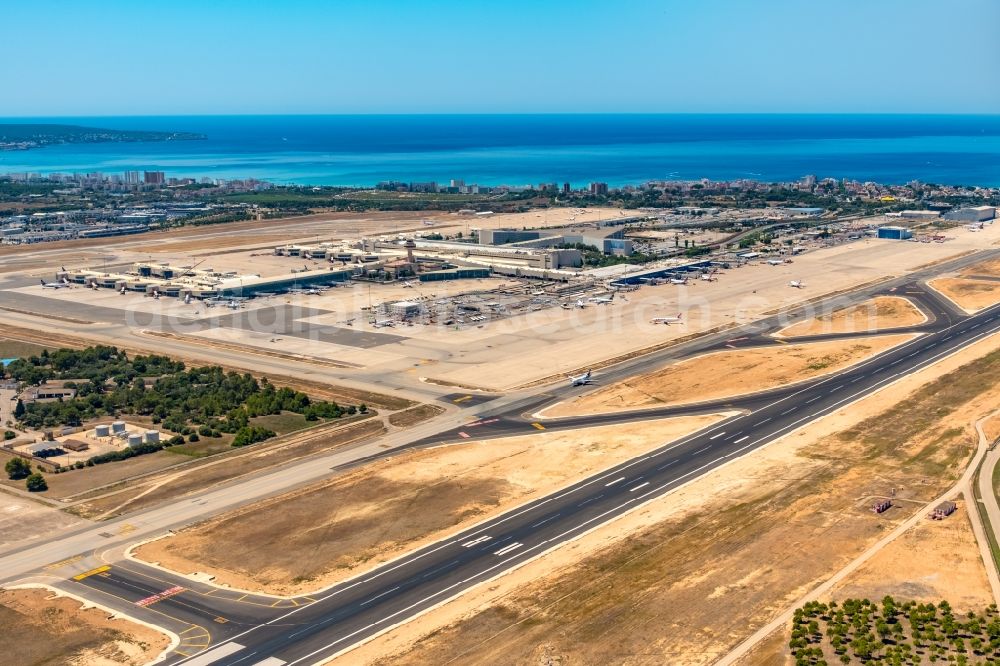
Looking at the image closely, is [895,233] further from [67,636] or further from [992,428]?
[67,636]

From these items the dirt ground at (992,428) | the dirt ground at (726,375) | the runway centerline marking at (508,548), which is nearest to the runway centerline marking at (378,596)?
the runway centerline marking at (508,548)

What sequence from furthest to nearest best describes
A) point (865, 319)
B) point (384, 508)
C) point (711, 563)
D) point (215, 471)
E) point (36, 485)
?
point (865, 319)
point (215, 471)
point (36, 485)
point (384, 508)
point (711, 563)

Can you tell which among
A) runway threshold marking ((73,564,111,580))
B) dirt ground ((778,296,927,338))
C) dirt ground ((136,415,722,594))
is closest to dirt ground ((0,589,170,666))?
runway threshold marking ((73,564,111,580))

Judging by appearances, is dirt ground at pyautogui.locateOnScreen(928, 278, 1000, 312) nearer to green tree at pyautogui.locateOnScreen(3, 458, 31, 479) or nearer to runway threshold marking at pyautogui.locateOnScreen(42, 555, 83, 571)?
green tree at pyautogui.locateOnScreen(3, 458, 31, 479)

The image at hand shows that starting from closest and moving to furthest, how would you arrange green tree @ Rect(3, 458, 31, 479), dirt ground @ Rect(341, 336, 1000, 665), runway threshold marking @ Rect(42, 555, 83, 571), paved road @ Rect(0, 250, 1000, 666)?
dirt ground @ Rect(341, 336, 1000, 665)
paved road @ Rect(0, 250, 1000, 666)
runway threshold marking @ Rect(42, 555, 83, 571)
green tree @ Rect(3, 458, 31, 479)

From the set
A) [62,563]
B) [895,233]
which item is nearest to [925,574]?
[62,563]

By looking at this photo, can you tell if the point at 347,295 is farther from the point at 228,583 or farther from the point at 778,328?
the point at 228,583
